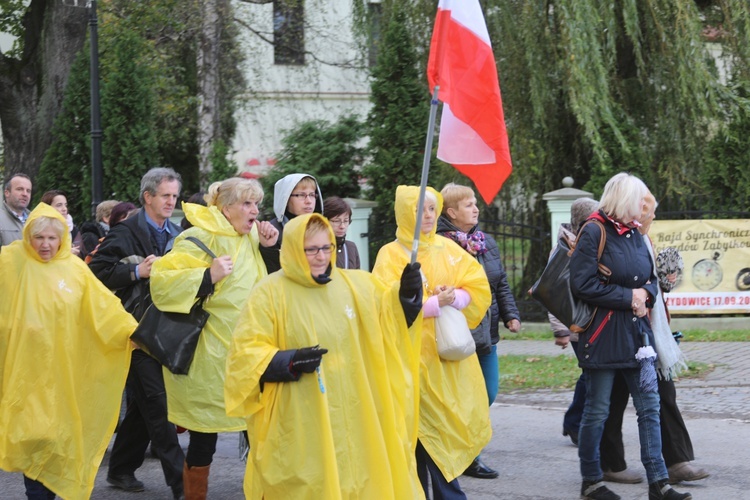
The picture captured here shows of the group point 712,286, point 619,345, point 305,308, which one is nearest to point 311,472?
point 305,308

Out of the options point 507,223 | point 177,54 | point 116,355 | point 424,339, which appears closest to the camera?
point 424,339

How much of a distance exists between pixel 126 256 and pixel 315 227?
89.0 inches

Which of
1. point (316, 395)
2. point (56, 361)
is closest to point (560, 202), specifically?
point (56, 361)

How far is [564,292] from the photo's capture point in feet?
20.1

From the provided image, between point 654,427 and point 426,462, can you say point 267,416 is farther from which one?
point 654,427

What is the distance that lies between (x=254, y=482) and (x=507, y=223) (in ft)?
31.9

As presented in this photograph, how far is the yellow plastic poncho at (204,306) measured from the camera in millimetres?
5652

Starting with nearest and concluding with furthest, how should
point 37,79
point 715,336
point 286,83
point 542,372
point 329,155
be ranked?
point 542,372
point 715,336
point 329,155
point 37,79
point 286,83

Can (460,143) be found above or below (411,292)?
above

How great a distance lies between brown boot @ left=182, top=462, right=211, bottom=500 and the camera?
5820mm

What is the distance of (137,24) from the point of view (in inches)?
679

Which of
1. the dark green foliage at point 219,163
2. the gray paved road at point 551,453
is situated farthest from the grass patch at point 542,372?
the dark green foliage at point 219,163

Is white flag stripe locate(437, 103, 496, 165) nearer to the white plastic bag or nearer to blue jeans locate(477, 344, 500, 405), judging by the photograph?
the white plastic bag

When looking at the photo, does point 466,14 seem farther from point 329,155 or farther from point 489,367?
point 329,155
